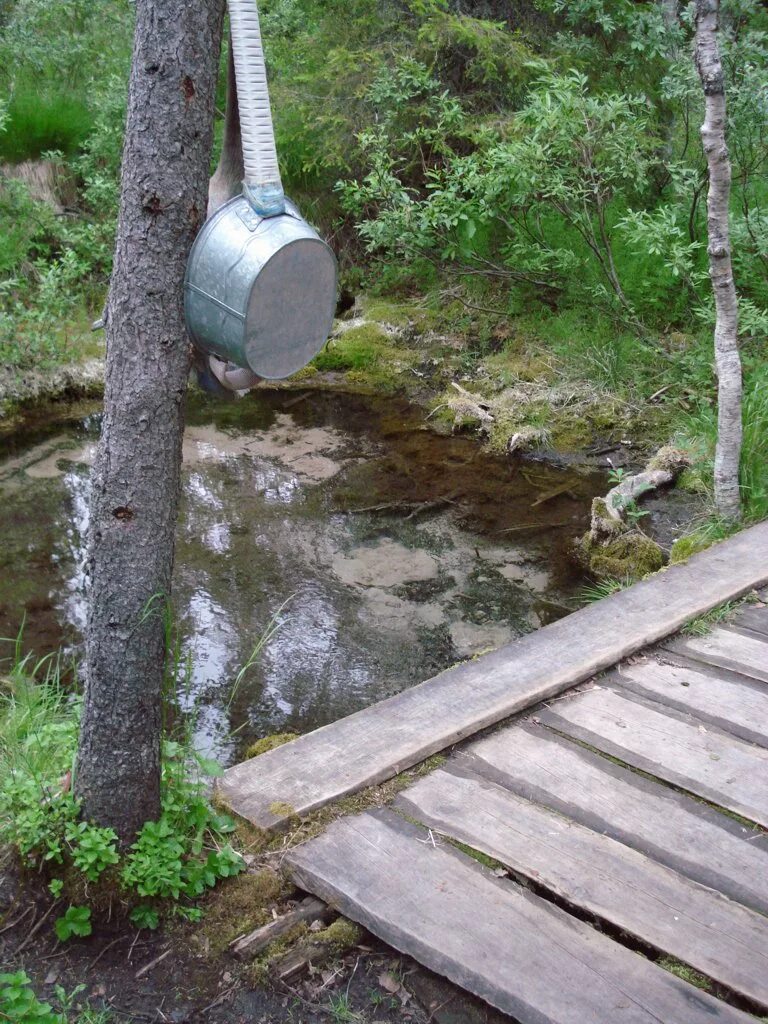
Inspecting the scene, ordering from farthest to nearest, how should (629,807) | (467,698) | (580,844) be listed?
(467,698) < (629,807) < (580,844)

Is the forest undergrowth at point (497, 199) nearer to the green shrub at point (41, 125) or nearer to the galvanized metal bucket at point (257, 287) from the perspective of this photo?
the green shrub at point (41, 125)

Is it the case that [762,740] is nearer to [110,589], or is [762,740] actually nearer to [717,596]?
[717,596]

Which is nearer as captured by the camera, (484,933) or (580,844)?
(484,933)

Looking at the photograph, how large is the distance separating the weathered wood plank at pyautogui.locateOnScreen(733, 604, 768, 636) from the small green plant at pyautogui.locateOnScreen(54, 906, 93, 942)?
251cm

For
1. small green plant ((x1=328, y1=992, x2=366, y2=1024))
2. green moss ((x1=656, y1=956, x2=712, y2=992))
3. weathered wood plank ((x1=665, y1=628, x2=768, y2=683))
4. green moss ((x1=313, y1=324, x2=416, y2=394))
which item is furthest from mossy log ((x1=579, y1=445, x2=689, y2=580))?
small green plant ((x1=328, y1=992, x2=366, y2=1024))

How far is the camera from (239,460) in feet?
22.9

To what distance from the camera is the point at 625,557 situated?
543 cm

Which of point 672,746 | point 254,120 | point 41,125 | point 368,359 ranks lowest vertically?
point 672,746

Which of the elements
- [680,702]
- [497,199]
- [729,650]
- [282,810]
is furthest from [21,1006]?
[497,199]

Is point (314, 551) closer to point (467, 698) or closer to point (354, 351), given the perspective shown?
point (467, 698)

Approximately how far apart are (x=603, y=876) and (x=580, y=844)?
12 centimetres

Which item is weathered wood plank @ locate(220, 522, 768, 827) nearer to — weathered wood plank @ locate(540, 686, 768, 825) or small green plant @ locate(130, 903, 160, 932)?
weathered wood plank @ locate(540, 686, 768, 825)

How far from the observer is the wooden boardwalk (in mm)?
1977

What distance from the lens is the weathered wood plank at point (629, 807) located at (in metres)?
2.29
